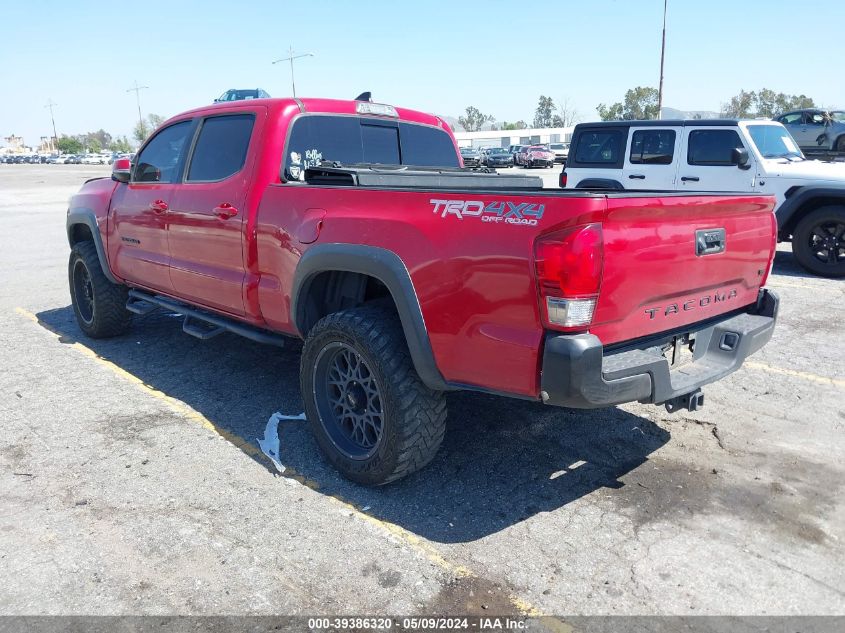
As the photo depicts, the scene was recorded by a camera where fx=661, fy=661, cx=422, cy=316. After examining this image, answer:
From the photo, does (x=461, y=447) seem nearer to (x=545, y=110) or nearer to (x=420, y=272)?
(x=420, y=272)

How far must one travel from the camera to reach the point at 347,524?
314 cm

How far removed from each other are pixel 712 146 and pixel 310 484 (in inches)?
320

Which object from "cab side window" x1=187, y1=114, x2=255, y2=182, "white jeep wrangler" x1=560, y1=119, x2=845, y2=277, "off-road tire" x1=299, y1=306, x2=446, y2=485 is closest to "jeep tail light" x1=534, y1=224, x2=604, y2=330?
"off-road tire" x1=299, y1=306, x2=446, y2=485

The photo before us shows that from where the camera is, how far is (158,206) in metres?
4.96

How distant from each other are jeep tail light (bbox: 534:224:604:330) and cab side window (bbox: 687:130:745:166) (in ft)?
24.8

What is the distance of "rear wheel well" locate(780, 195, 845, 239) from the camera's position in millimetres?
8500

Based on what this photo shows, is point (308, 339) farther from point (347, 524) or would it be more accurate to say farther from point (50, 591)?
point (50, 591)

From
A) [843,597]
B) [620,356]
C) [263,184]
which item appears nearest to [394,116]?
[263,184]

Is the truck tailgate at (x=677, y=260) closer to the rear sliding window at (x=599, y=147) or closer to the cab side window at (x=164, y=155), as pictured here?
the cab side window at (x=164, y=155)

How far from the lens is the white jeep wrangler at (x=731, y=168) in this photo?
8.58 meters

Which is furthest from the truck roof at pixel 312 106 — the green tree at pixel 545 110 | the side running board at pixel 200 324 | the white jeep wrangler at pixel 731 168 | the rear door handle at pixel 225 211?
the green tree at pixel 545 110

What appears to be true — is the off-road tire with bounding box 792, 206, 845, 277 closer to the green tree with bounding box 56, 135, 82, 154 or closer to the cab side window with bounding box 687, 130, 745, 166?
the cab side window with bounding box 687, 130, 745, 166

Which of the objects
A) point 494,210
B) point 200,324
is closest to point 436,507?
point 494,210

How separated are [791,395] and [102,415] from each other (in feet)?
15.6
